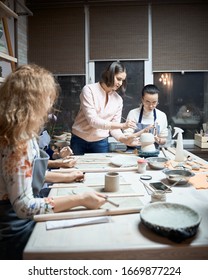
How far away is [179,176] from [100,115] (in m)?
1.10

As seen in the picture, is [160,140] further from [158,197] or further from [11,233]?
[11,233]

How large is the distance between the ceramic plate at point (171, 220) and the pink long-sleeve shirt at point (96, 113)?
4.07 feet

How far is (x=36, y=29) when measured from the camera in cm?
367

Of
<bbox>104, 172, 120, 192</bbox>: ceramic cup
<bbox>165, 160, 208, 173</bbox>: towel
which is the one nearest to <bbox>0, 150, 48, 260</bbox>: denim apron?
<bbox>104, 172, 120, 192</bbox>: ceramic cup

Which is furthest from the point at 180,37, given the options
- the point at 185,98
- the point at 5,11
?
the point at 5,11

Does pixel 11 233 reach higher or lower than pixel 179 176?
lower

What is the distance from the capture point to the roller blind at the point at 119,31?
3605mm

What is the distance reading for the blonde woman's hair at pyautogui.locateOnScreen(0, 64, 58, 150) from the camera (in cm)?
105

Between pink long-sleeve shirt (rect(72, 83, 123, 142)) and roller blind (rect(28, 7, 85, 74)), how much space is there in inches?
56.8

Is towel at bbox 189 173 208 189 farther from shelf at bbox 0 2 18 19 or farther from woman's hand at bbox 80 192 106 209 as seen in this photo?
shelf at bbox 0 2 18 19

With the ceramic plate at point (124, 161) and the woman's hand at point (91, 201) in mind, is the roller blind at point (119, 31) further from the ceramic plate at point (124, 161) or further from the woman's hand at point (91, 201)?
the woman's hand at point (91, 201)

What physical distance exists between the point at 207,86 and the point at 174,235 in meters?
3.30

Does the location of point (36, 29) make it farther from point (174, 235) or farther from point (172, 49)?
point (174, 235)

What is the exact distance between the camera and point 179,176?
149 centimetres
